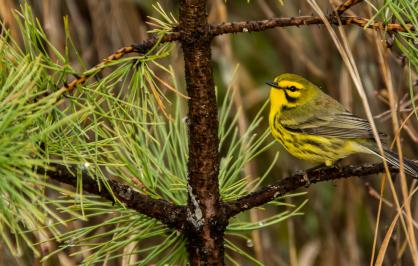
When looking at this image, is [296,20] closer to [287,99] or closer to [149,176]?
[149,176]

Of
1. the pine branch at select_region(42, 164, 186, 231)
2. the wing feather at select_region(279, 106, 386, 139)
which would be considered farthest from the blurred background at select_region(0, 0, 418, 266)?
the pine branch at select_region(42, 164, 186, 231)

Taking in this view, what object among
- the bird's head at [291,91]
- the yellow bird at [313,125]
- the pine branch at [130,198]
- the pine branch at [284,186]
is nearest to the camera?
the pine branch at [130,198]

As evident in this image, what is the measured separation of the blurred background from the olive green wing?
9 centimetres

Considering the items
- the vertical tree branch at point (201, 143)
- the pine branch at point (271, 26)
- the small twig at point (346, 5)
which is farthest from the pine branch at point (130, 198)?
the small twig at point (346, 5)

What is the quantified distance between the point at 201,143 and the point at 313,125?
126 cm

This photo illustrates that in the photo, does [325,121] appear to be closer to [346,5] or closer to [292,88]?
[292,88]

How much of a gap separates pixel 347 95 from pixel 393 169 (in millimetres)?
1231

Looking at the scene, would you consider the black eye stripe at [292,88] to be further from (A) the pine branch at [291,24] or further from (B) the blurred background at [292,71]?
(A) the pine branch at [291,24]

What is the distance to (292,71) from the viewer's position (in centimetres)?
319

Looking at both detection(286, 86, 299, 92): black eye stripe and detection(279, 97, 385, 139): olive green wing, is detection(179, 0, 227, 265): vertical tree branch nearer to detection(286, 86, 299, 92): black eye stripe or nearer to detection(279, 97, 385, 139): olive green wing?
detection(279, 97, 385, 139): olive green wing

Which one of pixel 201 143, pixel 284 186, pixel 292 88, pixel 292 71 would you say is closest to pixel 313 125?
pixel 292 88

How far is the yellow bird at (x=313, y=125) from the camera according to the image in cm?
232

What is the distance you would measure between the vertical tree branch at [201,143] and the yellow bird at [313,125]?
0.95m

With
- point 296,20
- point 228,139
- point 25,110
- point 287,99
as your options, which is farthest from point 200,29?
point 228,139
